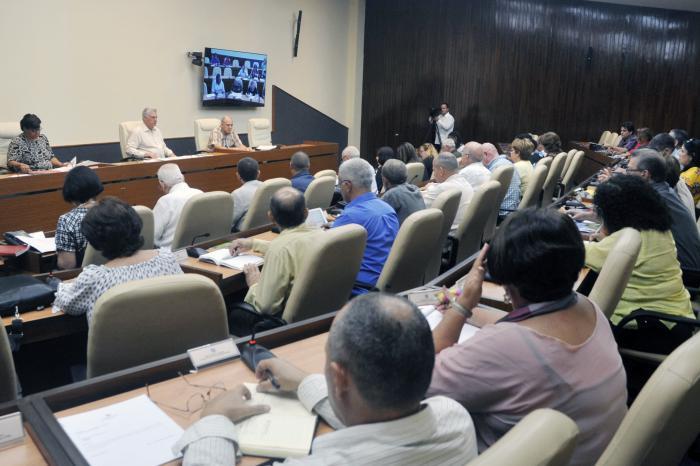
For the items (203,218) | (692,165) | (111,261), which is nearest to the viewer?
(111,261)

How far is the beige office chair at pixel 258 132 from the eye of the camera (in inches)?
371

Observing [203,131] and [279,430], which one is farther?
[203,131]

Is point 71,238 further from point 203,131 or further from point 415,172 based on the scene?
point 203,131

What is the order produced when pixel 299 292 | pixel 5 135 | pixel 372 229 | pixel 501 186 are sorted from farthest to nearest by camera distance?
pixel 5 135
pixel 501 186
pixel 372 229
pixel 299 292

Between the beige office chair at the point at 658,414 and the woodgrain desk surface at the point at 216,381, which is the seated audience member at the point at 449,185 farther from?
the beige office chair at the point at 658,414

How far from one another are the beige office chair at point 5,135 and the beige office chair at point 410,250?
5239 mm

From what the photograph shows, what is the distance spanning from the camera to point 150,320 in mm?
1881

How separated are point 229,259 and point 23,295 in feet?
3.44

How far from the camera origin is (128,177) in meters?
6.32

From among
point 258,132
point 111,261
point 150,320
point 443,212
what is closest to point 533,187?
point 443,212

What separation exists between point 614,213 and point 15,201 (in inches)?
192

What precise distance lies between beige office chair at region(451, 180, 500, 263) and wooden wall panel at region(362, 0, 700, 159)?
8.48 m

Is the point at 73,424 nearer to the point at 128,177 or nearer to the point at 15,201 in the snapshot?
the point at 15,201

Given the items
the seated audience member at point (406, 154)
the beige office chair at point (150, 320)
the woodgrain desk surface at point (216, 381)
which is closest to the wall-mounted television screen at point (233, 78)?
the seated audience member at point (406, 154)
